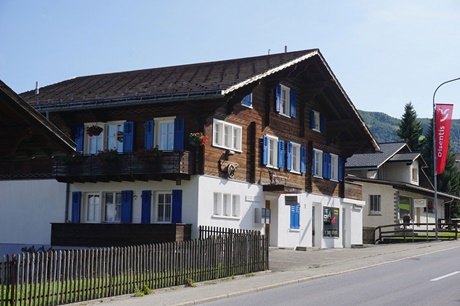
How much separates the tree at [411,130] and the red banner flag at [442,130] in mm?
37218

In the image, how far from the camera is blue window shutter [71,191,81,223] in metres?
29.0

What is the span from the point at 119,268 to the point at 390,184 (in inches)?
1323

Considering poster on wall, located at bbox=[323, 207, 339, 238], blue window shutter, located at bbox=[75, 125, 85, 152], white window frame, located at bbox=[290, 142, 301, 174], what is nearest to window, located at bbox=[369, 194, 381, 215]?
poster on wall, located at bbox=[323, 207, 339, 238]

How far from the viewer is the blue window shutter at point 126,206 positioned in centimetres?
2783

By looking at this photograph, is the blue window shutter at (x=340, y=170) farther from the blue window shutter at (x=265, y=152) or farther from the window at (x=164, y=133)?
the window at (x=164, y=133)

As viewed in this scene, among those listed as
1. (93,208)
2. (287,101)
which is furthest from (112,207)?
(287,101)

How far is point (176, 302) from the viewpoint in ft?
50.2

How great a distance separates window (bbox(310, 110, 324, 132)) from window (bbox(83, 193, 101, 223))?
12.2m

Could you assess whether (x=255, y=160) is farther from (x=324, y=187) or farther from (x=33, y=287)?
(x=33, y=287)

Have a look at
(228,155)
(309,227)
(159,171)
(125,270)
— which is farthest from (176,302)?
(309,227)

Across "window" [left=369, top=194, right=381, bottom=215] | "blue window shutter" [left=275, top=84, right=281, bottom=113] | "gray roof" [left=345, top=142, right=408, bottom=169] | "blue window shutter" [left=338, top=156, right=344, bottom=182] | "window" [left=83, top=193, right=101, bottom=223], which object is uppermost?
"blue window shutter" [left=275, top=84, right=281, bottom=113]

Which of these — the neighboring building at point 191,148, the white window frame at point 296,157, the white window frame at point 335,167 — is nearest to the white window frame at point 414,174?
the white window frame at point 335,167

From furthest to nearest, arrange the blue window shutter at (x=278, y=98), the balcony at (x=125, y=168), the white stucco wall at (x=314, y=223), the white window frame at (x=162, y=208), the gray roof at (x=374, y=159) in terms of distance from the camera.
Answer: the gray roof at (x=374, y=159) < the white stucco wall at (x=314, y=223) < the blue window shutter at (x=278, y=98) < the white window frame at (x=162, y=208) < the balcony at (x=125, y=168)

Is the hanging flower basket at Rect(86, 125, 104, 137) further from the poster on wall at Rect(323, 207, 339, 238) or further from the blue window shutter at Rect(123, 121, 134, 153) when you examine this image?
the poster on wall at Rect(323, 207, 339, 238)
